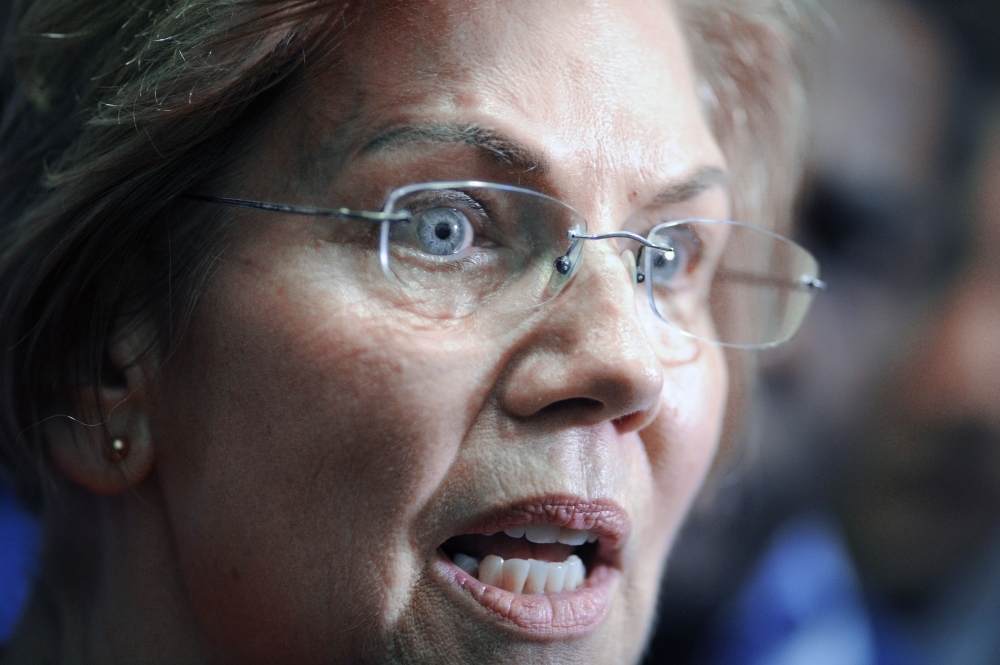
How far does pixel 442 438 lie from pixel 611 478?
0.76ft

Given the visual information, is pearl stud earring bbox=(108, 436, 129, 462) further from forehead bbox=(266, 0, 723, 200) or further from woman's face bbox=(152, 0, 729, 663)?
forehead bbox=(266, 0, 723, 200)

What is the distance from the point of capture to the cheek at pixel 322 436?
108 centimetres

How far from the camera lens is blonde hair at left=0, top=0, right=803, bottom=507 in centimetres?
Result: 113

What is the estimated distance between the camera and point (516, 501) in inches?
42.5

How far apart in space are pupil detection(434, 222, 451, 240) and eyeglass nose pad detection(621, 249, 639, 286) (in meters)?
0.24

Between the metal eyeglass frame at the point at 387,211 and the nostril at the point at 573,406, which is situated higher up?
the metal eyeglass frame at the point at 387,211

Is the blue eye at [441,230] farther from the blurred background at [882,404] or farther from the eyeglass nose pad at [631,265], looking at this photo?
the blurred background at [882,404]

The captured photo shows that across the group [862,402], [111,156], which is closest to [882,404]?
[862,402]

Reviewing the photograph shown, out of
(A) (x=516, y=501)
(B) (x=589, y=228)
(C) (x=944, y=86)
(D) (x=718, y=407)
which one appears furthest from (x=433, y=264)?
(C) (x=944, y=86)

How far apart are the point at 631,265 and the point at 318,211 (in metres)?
0.42

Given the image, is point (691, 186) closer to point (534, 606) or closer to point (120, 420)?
point (534, 606)

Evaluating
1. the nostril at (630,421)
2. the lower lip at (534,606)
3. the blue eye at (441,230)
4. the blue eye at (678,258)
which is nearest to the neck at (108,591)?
the lower lip at (534,606)

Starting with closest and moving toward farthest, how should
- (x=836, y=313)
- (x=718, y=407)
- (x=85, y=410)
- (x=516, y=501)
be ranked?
1. (x=516, y=501)
2. (x=85, y=410)
3. (x=718, y=407)
4. (x=836, y=313)

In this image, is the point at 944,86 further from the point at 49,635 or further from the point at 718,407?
the point at 49,635
